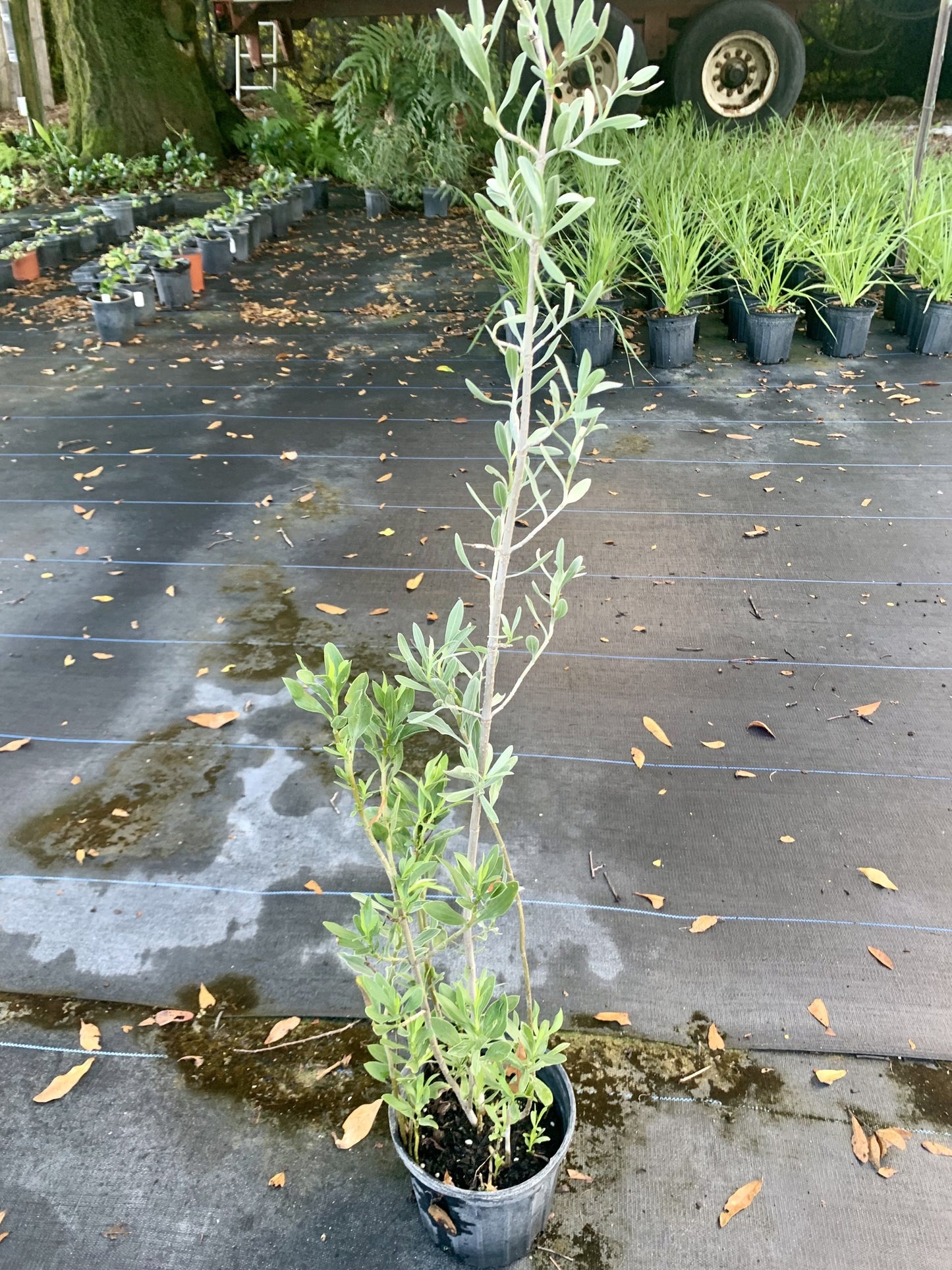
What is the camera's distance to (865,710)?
1.97 meters

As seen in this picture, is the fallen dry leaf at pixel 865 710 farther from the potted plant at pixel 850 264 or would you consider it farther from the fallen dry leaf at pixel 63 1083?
the potted plant at pixel 850 264

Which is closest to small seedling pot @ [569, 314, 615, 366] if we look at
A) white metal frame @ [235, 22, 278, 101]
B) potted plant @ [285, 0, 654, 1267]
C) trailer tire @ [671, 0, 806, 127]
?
potted plant @ [285, 0, 654, 1267]

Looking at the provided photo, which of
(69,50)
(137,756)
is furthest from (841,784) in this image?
(69,50)

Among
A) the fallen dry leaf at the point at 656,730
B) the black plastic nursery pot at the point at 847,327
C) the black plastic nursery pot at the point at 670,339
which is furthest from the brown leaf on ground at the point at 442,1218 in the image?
the black plastic nursery pot at the point at 847,327

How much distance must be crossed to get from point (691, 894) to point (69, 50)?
8.55 metres

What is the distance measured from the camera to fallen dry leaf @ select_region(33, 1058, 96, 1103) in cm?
127

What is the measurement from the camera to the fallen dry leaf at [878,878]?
156 cm

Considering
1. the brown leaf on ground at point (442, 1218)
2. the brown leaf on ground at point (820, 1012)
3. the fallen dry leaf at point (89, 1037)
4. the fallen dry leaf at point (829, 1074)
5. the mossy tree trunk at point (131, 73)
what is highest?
the mossy tree trunk at point (131, 73)

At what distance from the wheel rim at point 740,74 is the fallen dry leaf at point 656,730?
7.24 m

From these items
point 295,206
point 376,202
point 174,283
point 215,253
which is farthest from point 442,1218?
point 376,202

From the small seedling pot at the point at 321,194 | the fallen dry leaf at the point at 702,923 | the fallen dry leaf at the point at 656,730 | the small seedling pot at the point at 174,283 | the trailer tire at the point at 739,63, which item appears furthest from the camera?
the small seedling pot at the point at 321,194

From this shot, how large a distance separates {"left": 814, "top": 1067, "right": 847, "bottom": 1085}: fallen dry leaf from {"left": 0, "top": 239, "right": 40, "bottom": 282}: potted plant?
19.1ft

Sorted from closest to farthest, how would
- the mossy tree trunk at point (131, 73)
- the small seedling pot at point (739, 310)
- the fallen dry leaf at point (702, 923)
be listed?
the fallen dry leaf at point (702, 923), the small seedling pot at point (739, 310), the mossy tree trunk at point (131, 73)

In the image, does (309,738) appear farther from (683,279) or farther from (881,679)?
(683,279)
